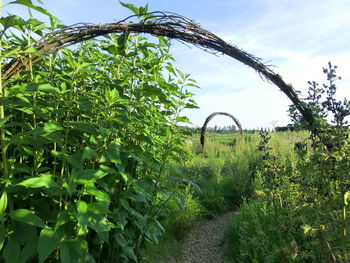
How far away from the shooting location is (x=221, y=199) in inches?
209

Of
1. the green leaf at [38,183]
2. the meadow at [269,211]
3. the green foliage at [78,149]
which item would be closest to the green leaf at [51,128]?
the green foliage at [78,149]

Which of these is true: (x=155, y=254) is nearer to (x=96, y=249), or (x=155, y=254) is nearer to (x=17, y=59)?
(x=96, y=249)

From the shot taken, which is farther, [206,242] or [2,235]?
[206,242]

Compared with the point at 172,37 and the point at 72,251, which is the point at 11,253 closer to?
the point at 72,251

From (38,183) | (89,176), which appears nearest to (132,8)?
(89,176)

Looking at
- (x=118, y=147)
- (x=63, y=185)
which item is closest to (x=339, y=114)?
(x=118, y=147)

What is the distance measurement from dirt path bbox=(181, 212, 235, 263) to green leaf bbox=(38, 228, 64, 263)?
256 cm

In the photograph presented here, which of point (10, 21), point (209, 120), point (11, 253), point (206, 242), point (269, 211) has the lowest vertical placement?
point (206, 242)

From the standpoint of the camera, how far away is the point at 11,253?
1497mm

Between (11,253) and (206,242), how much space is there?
3.18 m

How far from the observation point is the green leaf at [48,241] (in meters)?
1.40

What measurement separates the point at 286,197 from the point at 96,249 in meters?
1.96

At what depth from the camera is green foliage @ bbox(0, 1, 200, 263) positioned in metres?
1.54

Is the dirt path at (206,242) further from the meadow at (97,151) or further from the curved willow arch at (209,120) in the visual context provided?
the curved willow arch at (209,120)
